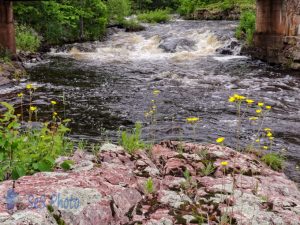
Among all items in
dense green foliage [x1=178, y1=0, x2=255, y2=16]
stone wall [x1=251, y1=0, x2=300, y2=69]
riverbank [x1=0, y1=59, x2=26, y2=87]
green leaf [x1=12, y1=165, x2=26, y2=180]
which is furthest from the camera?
dense green foliage [x1=178, y1=0, x2=255, y2=16]

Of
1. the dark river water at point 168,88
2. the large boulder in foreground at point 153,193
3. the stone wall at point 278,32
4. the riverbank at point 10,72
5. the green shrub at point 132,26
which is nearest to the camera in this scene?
the large boulder in foreground at point 153,193

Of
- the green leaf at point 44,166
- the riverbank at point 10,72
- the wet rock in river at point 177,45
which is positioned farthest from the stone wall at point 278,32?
the green leaf at point 44,166

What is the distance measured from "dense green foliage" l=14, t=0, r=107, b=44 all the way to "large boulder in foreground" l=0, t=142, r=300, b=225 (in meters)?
14.9

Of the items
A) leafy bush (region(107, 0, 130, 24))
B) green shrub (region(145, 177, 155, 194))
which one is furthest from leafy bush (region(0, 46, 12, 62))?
leafy bush (region(107, 0, 130, 24))

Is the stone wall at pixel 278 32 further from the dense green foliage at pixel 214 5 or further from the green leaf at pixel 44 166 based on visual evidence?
the green leaf at pixel 44 166

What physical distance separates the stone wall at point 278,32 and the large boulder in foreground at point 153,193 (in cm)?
1025

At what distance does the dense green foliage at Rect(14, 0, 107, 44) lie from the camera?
18.5 m

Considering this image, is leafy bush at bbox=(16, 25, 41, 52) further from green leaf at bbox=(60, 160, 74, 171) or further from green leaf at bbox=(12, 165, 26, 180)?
green leaf at bbox=(12, 165, 26, 180)

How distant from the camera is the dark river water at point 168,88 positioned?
7.48 metres

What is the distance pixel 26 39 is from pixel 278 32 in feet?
35.1

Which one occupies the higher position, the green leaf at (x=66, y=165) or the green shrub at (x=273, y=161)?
the green leaf at (x=66, y=165)

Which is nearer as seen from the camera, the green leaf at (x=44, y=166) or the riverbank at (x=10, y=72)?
the green leaf at (x=44, y=166)

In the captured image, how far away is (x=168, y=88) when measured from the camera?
11227mm

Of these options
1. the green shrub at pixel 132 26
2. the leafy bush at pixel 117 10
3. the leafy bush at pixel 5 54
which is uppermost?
the leafy bush at pixel 117 10
